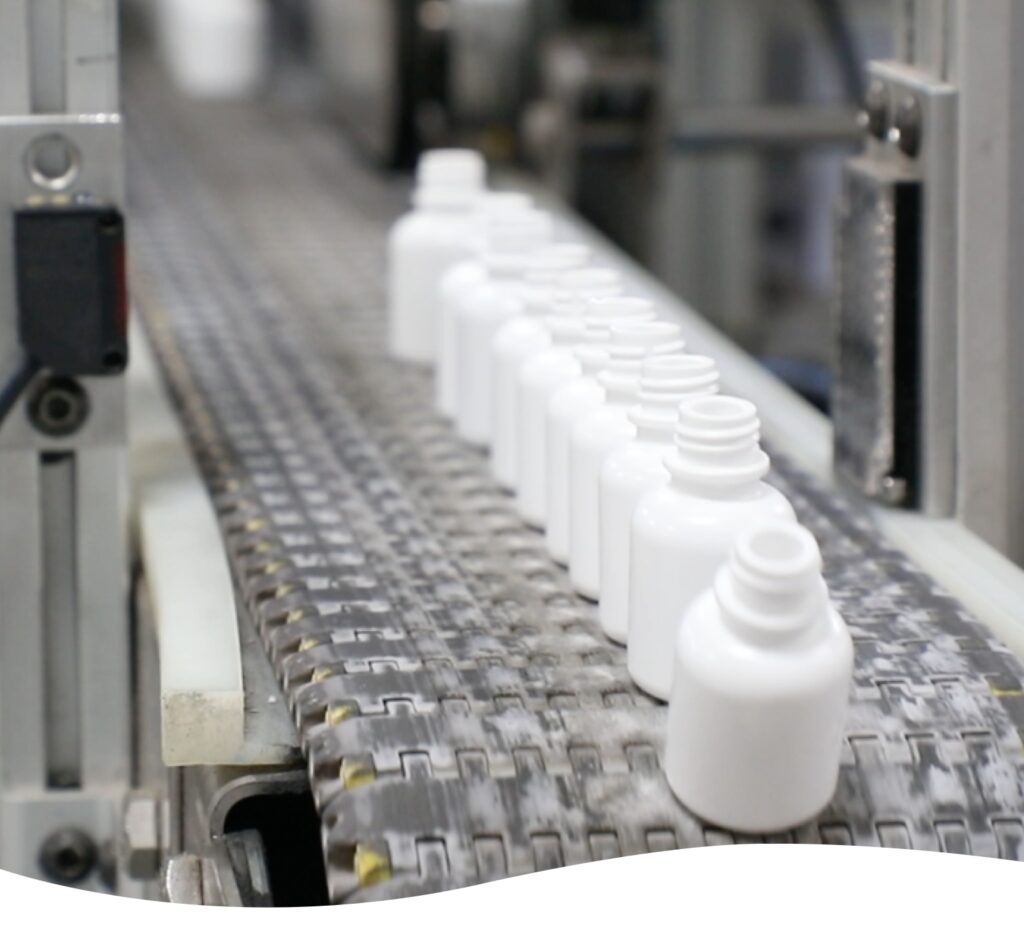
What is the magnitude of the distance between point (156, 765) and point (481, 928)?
0.64 m

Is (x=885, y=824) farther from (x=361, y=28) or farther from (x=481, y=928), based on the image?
(x=361, y=28)

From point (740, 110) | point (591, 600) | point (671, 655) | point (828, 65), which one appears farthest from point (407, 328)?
point (828, 65)

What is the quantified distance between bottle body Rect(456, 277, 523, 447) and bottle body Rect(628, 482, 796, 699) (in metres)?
0.50

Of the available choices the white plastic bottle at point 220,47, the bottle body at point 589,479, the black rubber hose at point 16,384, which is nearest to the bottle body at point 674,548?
the bottle body at point 589,479

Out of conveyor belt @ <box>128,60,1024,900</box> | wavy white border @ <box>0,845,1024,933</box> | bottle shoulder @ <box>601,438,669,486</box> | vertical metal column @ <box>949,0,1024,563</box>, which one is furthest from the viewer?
vertical metal column @ <box>949,0,1024,563</box>

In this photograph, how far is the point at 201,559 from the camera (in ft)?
4.06

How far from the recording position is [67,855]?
1393 millimetres

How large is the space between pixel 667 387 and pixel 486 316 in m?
0.45

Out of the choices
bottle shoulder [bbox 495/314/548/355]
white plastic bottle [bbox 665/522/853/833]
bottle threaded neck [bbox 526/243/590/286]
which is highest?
bottle threaded neck [bbox 526/243/590/286]

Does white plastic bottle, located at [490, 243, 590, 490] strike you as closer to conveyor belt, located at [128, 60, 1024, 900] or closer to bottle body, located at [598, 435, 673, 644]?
conveyor belt, located at [128, 60, 1024, 900]

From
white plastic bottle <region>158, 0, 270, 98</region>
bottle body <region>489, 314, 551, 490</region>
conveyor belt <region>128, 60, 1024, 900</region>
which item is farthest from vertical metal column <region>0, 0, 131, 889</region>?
white plastic bottle <region>158, 0, 270, 98</region>

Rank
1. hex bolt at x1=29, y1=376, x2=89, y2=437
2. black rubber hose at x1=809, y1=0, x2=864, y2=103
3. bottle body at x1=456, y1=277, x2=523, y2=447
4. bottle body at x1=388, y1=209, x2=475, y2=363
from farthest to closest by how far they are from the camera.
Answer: black rubber hose at x1=809, y1=0, x2=864, y2=103 < bottle body at x1=388, y1=209, x2=475, y2=363 < bottle body at x1=456, y1=277, x2=523, y2=447 < hex bolt at x1=29, y1=376, x2=89, y2=437

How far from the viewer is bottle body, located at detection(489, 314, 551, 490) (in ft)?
4.33

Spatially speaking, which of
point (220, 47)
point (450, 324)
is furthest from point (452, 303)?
point (220, 47)
